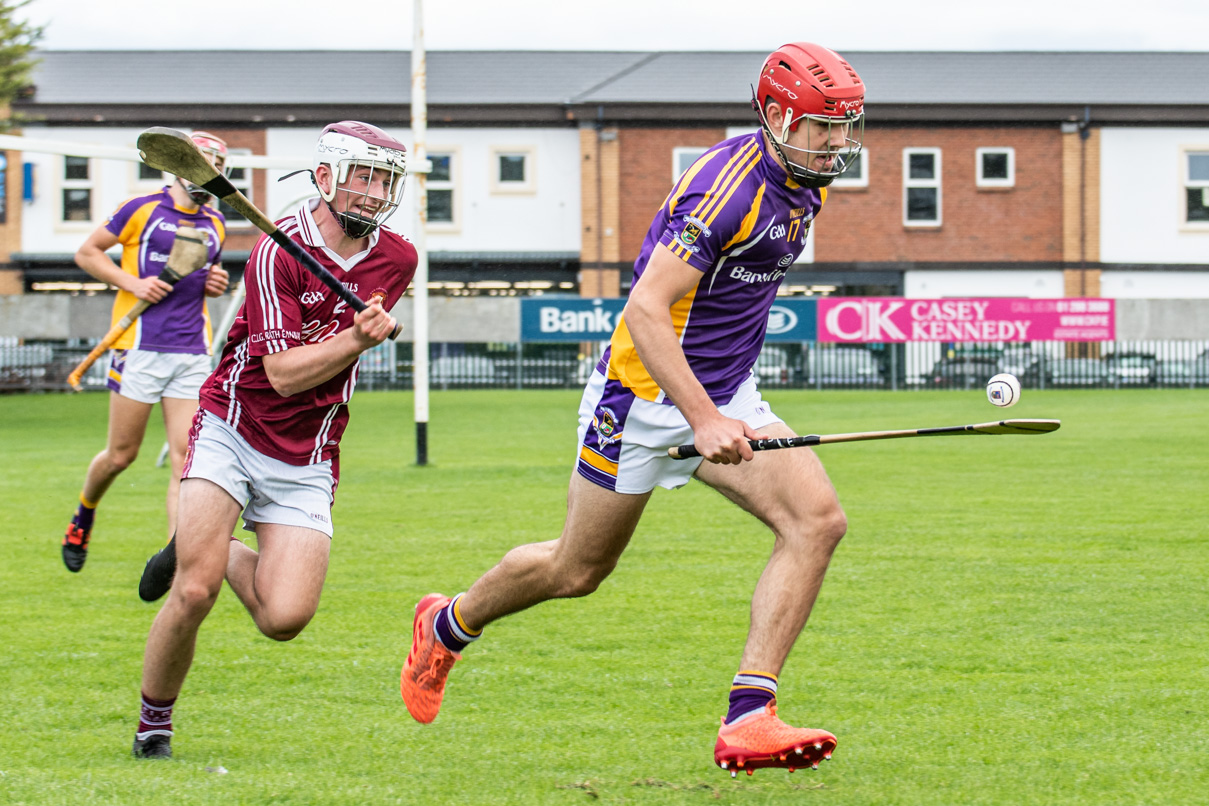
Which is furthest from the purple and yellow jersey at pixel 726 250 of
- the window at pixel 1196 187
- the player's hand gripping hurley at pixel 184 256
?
the window at pixel 1196 187

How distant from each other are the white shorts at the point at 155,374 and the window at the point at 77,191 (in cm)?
3336

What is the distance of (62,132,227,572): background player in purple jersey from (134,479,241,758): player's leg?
3.69m

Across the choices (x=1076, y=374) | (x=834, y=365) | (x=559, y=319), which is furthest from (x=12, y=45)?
(x=1076, y=374)

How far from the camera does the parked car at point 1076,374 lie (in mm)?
30344

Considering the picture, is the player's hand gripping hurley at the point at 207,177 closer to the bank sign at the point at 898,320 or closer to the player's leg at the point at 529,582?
the player's leg at the point at 529,582

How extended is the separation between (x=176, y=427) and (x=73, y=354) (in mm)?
24634

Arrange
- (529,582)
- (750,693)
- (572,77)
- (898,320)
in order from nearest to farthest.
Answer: (750,693) → (529,582) → (898,320) → (572,77)

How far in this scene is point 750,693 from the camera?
4.20 m

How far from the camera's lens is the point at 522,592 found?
4.99 m

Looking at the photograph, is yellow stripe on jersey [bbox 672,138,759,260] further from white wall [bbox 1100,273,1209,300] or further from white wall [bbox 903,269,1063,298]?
white wall [bbox 1100,273,1209,300]

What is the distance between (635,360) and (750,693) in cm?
115

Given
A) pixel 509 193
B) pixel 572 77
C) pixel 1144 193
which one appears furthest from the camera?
pixel 572 77

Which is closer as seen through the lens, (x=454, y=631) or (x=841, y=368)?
(x=454, y=631)

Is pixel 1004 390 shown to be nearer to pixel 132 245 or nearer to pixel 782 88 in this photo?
pixel 782 88
